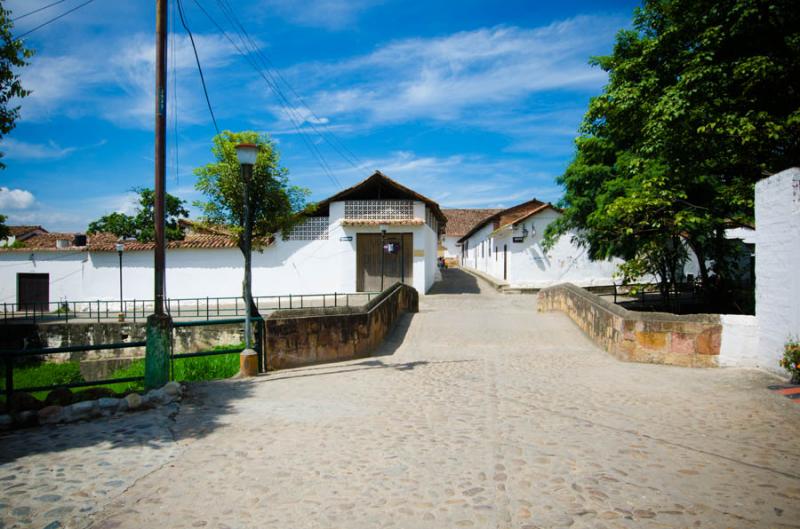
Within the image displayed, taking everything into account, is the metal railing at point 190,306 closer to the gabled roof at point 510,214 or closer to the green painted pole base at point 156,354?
the green painted pole base at point 156,354

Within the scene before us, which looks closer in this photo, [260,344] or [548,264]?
[260,344]

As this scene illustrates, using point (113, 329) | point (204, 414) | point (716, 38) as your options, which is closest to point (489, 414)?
point (204, 414)

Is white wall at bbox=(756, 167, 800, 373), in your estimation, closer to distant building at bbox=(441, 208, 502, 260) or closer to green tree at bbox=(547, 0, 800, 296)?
green tree at bbox=(547, 0, 800, 296)

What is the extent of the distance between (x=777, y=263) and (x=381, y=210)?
15.7 metres

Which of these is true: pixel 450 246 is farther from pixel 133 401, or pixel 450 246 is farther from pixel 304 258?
pixel 133 401

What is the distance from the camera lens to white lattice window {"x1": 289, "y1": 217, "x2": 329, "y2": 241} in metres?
21.3

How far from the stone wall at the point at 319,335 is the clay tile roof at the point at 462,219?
1794 inches

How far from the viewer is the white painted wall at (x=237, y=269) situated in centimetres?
2080

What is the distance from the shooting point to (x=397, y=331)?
1166cm

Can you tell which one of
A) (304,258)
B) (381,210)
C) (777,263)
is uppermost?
(381,210)

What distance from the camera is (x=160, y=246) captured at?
6.30 m

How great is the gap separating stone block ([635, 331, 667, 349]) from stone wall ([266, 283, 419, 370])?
4608mm

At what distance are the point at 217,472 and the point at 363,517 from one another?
139 centimetres

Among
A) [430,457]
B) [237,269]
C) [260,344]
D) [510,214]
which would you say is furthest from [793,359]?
[510,214]
